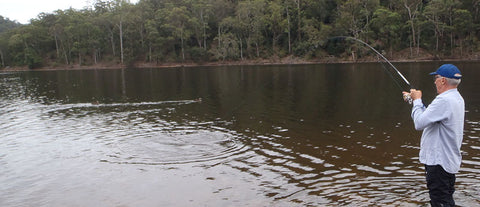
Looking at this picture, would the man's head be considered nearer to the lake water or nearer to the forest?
the lake water

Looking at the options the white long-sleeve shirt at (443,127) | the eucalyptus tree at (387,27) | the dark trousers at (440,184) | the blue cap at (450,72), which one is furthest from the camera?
the eucalyptus tree at (387,27)

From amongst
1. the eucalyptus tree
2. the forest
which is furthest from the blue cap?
the eucalyptus tree


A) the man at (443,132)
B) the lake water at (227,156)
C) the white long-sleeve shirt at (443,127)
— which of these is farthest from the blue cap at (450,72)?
the lake water at (227,156)

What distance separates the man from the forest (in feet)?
214

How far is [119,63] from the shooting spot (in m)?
87.9

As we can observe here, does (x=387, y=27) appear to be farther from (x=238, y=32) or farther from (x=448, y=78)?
(x=448, y=78)

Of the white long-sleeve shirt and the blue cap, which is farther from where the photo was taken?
the blue cap

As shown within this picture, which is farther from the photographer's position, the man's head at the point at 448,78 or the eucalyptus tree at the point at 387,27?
the eucalyptus tree at the point at 387,27

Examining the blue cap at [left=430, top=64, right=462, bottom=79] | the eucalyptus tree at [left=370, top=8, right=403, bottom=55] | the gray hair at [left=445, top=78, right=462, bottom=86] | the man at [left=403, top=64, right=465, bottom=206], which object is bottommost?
the man at [left=403, top=64, right=465, bottom=206]

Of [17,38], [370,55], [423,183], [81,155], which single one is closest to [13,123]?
[81,155]

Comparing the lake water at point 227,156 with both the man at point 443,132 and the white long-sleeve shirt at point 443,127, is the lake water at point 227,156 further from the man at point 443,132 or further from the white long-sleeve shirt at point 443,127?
the white long-sleeve shirt at point 443,127

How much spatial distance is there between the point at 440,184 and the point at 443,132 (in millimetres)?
702

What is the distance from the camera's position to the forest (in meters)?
65.8

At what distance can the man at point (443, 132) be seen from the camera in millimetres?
4340
